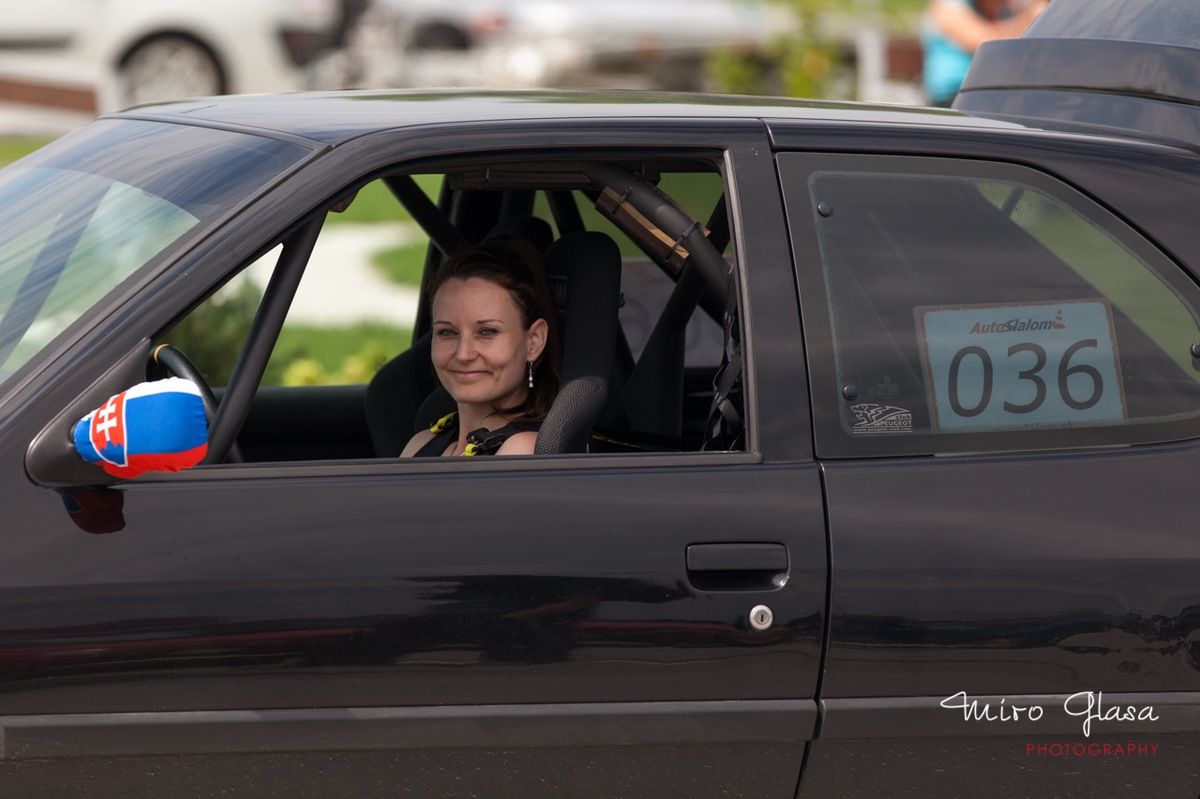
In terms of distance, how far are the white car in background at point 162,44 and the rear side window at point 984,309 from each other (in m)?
10.2

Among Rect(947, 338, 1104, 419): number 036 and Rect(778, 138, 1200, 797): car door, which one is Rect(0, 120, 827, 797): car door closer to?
Rect(778, 138, 1200, 797): car door

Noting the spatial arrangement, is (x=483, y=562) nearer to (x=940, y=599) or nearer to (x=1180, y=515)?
(x=940, y=599)

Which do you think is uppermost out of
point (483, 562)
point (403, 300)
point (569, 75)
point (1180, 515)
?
point (569, 75)

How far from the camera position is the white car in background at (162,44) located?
39.7 ft

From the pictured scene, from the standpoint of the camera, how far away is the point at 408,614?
8.04 ft

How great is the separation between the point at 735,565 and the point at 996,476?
47 centimetres

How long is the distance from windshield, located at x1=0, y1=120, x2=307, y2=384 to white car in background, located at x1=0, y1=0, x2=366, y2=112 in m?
9.42

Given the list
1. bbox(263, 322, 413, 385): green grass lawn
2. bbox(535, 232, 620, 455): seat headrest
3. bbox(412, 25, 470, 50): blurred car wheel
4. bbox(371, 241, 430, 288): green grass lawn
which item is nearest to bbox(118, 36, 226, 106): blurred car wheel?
bbox(371, 241, 430, 288): green grass lawn

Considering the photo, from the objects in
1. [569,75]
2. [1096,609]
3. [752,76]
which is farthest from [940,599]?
[569,75]

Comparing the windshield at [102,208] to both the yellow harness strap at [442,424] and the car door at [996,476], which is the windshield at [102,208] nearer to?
the yellow harness strap at [442,424]

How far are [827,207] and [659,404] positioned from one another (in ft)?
2.98

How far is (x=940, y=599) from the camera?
2.56 metres

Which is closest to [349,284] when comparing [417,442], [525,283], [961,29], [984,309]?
[961,29]

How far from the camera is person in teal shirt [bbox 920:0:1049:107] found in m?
8.49
